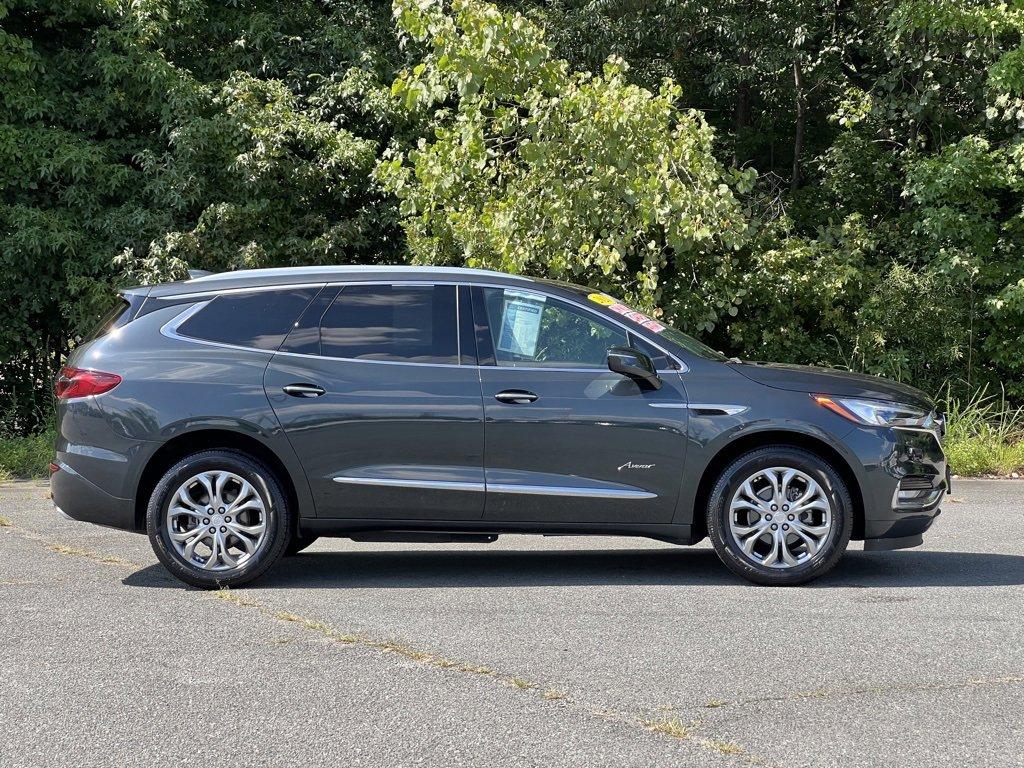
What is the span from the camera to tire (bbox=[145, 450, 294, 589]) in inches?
283

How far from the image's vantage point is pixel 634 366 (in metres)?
7.06

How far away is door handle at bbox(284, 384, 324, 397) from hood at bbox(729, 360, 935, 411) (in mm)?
2284

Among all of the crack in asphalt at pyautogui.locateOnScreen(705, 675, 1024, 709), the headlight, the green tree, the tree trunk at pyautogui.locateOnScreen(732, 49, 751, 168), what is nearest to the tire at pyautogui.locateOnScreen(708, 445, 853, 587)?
the headlight

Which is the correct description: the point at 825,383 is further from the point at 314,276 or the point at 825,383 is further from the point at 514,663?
the point at 314,276

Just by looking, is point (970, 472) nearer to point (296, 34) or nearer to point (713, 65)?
point (713, 65)

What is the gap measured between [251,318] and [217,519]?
1141 millimetres

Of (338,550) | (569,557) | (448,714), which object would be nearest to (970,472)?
(569,557)

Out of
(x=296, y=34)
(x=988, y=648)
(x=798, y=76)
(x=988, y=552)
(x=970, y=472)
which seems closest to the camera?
(x=988, y=648)

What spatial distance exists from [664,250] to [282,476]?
28.3 feet

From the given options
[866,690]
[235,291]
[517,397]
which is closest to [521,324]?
[517,397]

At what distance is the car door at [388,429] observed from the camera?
23.4ft

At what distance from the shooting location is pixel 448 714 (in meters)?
4.82

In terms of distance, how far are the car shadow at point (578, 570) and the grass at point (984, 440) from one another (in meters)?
4.86

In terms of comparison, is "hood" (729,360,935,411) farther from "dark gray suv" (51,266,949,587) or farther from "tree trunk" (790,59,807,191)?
"tree trunk" (790,59,807,191)
